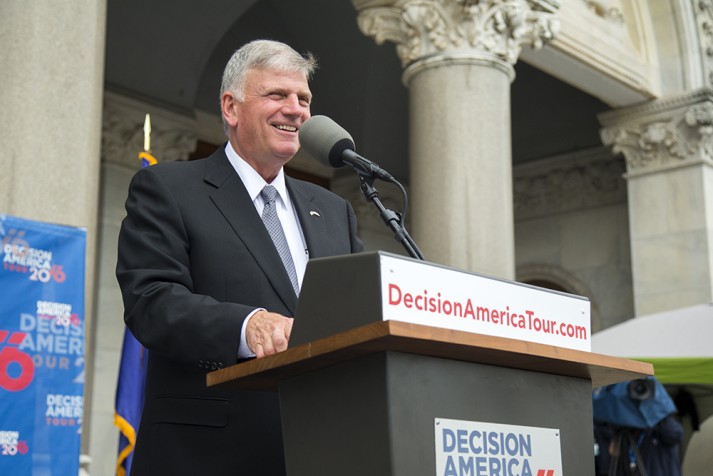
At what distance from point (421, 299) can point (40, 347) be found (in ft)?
9.99

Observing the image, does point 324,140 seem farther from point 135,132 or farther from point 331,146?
point 135,132

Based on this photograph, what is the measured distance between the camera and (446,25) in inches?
320

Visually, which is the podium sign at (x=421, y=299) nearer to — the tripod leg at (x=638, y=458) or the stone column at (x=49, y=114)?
the stone column at (x=49, y=114)

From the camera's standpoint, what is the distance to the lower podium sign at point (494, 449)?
6.93 feet

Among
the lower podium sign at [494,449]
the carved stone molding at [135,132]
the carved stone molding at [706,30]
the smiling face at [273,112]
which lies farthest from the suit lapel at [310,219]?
the carved stone molding at [706,30]

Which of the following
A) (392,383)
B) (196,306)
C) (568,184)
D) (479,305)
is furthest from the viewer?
(568,184)

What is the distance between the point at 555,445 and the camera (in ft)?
7.65

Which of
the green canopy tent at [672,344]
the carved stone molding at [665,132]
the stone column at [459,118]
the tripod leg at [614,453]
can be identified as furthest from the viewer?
the carved stone molding at [665,132]

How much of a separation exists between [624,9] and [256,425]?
998 cm

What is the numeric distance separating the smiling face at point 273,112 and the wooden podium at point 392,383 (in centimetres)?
73

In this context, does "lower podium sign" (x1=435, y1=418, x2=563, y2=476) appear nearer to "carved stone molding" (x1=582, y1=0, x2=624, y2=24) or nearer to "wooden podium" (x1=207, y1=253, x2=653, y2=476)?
"wooden podium" (x1=207, y1=253, x2=653, y2=476)

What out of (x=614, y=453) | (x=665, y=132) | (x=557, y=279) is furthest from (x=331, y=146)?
(x=557, y=279)

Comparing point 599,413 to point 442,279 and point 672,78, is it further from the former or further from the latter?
point 442,279

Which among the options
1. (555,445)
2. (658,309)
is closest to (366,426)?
(555,445)
